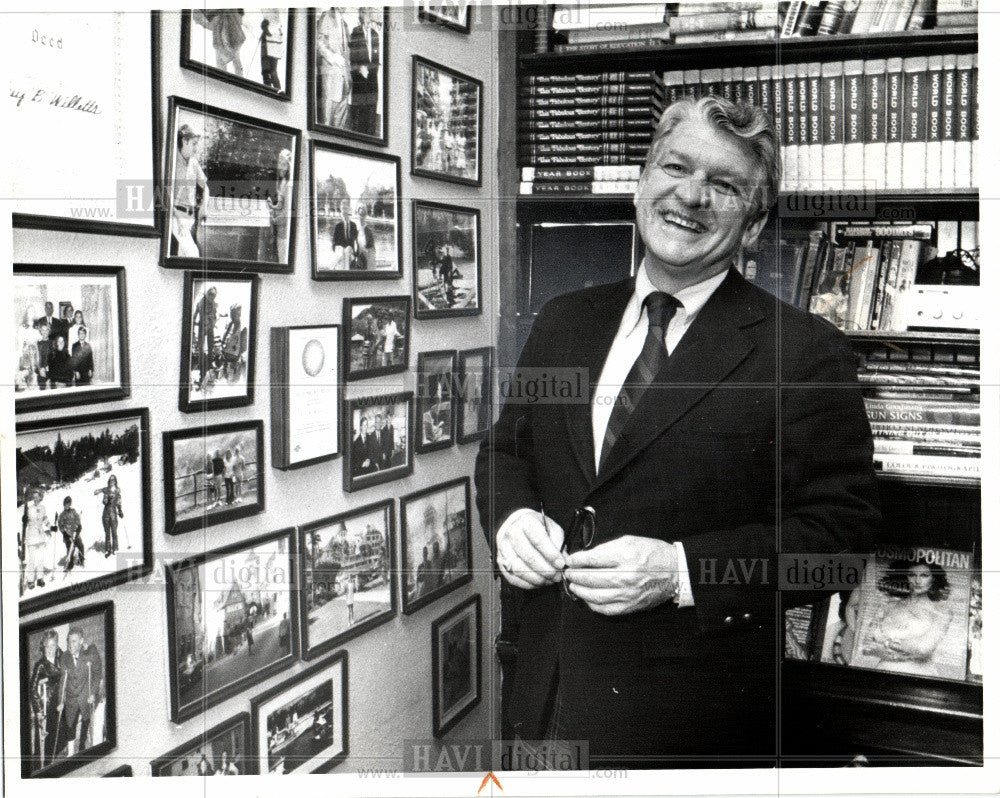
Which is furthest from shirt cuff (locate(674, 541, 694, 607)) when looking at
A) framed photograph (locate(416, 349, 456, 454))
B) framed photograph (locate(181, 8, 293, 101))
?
framed photograph (locate(181, 8, 293, 101))

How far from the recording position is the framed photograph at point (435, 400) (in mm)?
1309

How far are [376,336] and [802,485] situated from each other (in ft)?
2.50

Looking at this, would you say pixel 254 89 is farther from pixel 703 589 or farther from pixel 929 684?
pixel 929 684

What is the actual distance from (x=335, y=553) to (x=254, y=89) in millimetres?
781

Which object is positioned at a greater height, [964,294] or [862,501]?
[964,294]

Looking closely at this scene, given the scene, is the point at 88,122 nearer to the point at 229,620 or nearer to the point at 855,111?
the point at 229,620

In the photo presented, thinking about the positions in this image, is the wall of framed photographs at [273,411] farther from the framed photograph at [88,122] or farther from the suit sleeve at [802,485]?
the suit sleeve at [802,485]

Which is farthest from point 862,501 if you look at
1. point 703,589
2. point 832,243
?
point 832,243

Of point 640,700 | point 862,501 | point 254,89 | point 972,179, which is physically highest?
point 254,89

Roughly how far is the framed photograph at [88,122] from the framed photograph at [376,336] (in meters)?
0.34

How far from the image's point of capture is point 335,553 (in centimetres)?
133

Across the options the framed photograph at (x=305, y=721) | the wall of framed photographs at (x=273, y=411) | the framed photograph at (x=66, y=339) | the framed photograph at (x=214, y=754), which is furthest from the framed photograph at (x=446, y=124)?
the framed photograph at (x=214, y=754)

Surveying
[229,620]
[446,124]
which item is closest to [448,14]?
[446,124]

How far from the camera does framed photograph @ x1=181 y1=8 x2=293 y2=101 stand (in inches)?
47.8
